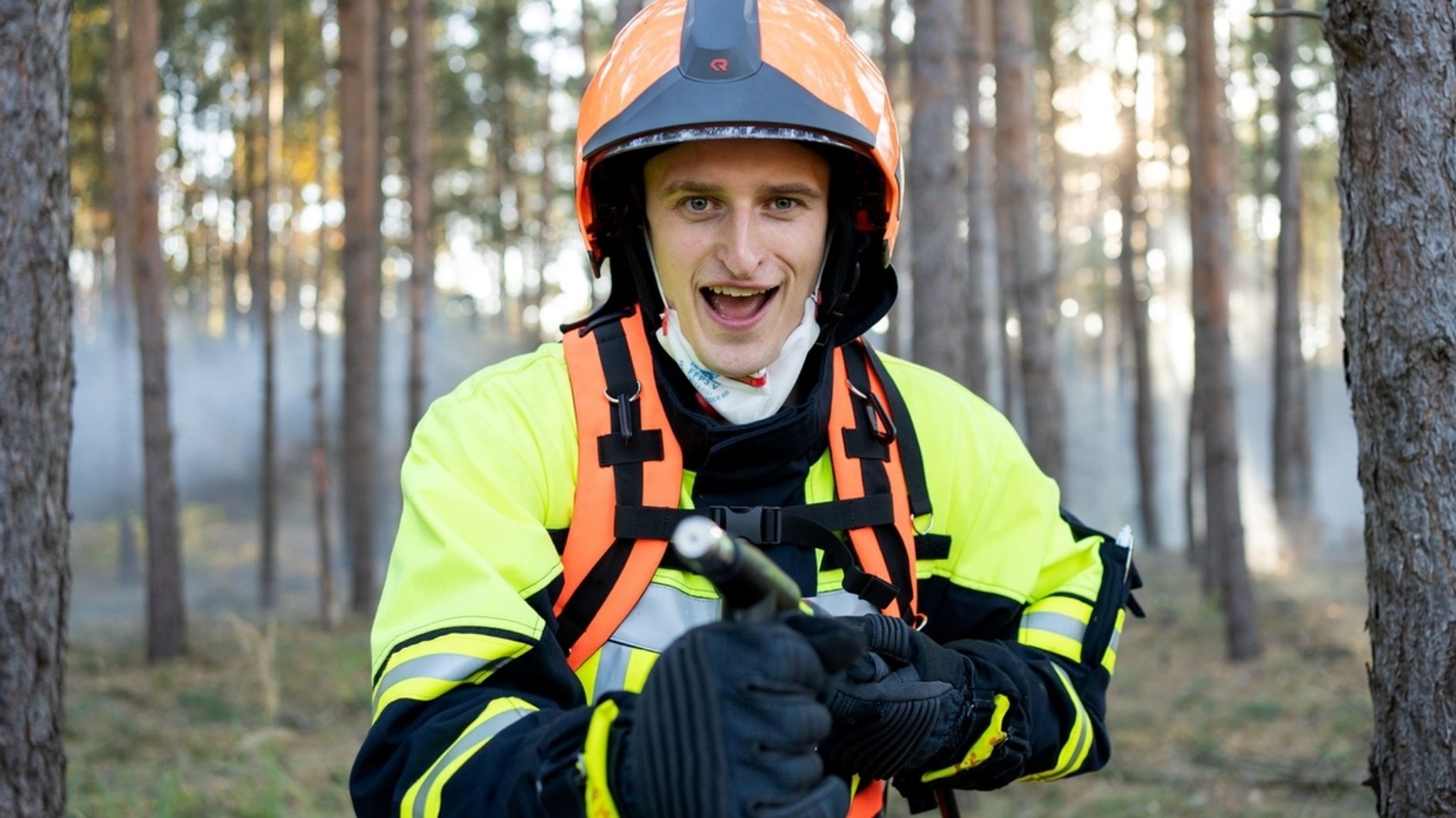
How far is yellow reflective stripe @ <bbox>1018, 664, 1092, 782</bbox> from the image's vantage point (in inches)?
100

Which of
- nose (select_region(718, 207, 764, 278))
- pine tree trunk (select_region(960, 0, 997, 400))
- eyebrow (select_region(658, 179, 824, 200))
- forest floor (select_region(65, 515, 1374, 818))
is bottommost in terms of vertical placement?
forest floor (select_region(65, 515, 1374, 818))

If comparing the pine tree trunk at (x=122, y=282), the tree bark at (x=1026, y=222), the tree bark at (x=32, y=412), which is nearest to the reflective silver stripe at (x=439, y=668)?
the tree bark at (x=32, y=412)

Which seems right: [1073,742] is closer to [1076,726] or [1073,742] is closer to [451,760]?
[1076,726]

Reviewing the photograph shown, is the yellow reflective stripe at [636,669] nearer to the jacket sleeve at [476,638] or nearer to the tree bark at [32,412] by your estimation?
the jacket sleeve at [476,638]

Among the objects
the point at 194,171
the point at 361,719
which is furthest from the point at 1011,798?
the point at 194,171

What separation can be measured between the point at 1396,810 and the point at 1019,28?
9.34m

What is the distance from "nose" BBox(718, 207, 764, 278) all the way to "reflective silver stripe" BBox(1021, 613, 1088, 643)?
953 mm

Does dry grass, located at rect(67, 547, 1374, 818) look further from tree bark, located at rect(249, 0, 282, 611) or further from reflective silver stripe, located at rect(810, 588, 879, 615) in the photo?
reflective silver stripe, located at rect(810, 588, 879, 615)

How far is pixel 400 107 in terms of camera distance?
87.6ft

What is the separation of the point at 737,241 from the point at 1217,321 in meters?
9.15

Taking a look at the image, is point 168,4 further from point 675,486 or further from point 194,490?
point 675,486

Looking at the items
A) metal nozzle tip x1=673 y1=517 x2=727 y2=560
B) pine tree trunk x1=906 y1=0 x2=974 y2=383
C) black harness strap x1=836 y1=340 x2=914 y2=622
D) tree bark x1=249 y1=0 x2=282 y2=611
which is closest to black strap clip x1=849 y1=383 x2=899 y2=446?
black harness strap x1=836 y1=340 x2=914 y2=622

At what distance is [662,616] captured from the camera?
229 centimetres

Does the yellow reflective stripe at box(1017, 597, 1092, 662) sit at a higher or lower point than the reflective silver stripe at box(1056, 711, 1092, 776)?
higher
